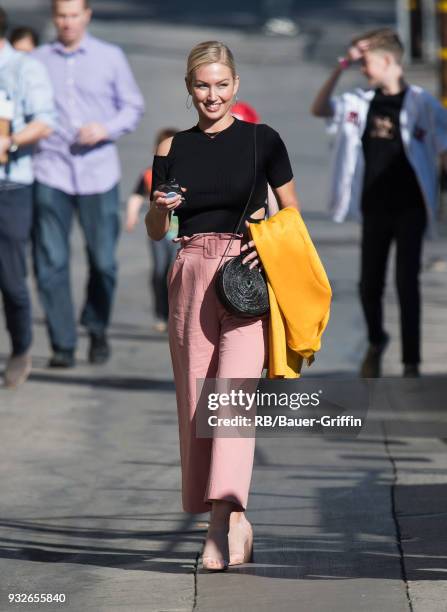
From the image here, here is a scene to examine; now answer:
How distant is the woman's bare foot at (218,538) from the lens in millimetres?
5637

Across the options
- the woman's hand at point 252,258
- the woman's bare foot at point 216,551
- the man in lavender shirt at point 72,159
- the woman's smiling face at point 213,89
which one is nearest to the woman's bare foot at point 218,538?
the woman's bare foot at point 216,551

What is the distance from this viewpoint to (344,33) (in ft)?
103

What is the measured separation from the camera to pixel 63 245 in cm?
980

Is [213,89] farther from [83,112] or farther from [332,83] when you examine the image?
[83,112]

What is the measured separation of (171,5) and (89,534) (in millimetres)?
30666

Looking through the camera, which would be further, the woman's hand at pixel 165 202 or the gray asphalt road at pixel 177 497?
the woman's hand at pixel 165 202

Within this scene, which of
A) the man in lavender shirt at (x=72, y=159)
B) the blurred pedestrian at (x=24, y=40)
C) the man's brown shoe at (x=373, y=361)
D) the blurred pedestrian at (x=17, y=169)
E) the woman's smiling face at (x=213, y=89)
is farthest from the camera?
the blurred pedestrian at (x=24, y=40)

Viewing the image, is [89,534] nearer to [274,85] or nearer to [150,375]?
[150,375]

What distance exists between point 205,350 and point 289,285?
0.38 meters

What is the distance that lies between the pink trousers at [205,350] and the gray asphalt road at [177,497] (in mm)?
339

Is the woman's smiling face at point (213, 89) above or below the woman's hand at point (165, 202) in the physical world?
above

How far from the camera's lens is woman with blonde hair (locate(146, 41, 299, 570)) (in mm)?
5695

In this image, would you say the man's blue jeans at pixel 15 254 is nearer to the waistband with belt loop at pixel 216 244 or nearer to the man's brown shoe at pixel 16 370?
the man's brown shoe at pixel 16 370

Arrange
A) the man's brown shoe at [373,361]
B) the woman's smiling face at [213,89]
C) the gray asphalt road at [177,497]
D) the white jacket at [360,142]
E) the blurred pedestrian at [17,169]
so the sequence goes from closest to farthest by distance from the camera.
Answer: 1. the gray asphalt road at [177,497]
2. the woman's smiling face at [213,89]
3. the white jacket at [360,142]
4. the blurred pedestrian at [17,169]
5. the man's brown shoe at [373,361]
